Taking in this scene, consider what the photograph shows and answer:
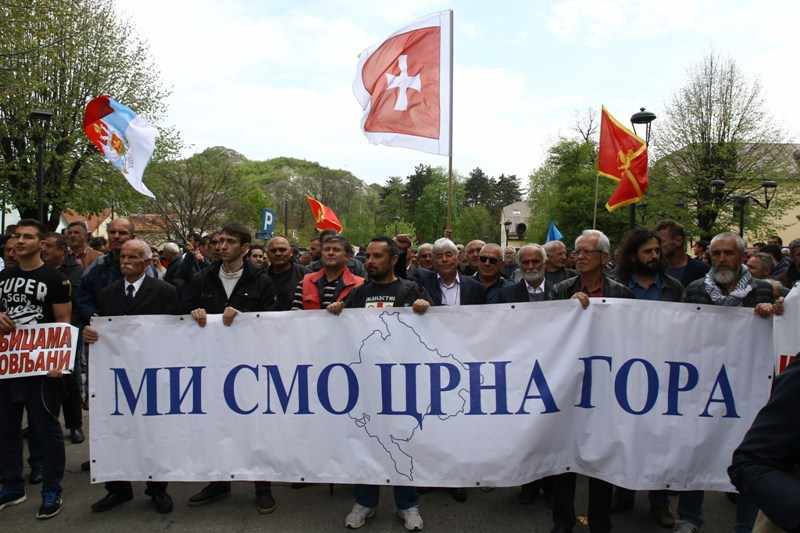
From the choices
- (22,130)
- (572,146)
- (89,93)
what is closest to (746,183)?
(572,146)

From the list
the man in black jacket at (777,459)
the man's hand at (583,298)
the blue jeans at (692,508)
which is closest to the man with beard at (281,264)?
the man's hand at (583,298)

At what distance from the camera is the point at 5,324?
13.5 ft

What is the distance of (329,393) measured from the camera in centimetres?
406

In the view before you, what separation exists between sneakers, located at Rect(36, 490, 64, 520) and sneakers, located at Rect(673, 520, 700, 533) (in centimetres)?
409

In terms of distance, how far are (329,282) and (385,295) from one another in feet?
2.09

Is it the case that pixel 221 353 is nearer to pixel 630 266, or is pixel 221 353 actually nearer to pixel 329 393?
pixel 329 393

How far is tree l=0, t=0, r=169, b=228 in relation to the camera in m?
21.2

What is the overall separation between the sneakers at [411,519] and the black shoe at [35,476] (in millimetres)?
2912

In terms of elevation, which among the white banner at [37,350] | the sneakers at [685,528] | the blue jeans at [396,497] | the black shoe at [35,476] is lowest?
the black shoe at [35,476]

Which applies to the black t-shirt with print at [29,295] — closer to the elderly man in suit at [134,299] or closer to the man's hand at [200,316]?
the elderly man in suit at [134,299]

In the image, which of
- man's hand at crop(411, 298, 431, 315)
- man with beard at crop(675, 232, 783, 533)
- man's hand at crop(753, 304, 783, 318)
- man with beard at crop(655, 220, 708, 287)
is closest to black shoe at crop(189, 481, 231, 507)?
man's hand at crop(411, 298, 431, 315)

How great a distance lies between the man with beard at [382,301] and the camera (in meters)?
3.99

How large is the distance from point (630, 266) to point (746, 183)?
30.2 meters

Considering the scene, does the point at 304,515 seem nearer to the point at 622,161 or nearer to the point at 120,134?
the point at 120,134
